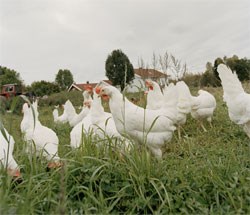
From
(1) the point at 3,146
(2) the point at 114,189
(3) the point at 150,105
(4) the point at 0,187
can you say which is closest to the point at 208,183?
(2) the point at 114,189

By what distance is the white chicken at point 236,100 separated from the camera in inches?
141

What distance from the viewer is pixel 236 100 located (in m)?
3.69

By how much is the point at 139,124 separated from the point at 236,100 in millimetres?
1367

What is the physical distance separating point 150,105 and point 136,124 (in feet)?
6.42

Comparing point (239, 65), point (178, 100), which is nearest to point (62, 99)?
point (239, 65)

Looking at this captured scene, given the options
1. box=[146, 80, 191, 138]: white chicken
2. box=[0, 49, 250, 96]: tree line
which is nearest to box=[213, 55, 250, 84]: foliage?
box=[0, 49, 250, 96]: tree line

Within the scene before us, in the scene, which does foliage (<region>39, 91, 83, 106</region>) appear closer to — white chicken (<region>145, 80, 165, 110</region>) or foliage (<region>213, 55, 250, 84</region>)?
foliage (<region>213, 55, 250, 84</region>)

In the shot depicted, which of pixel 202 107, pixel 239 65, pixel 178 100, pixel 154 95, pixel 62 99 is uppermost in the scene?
pixel 239 65

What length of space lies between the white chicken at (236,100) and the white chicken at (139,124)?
913 millimetres

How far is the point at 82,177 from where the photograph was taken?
221 centimetres

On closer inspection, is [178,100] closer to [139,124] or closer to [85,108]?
[139,124]

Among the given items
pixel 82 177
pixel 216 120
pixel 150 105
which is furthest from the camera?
pixel 216 120

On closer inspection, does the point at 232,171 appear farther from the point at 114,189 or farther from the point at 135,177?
the point at 114,189

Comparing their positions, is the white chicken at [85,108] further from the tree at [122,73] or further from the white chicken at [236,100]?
the white chicken at [236,100]
